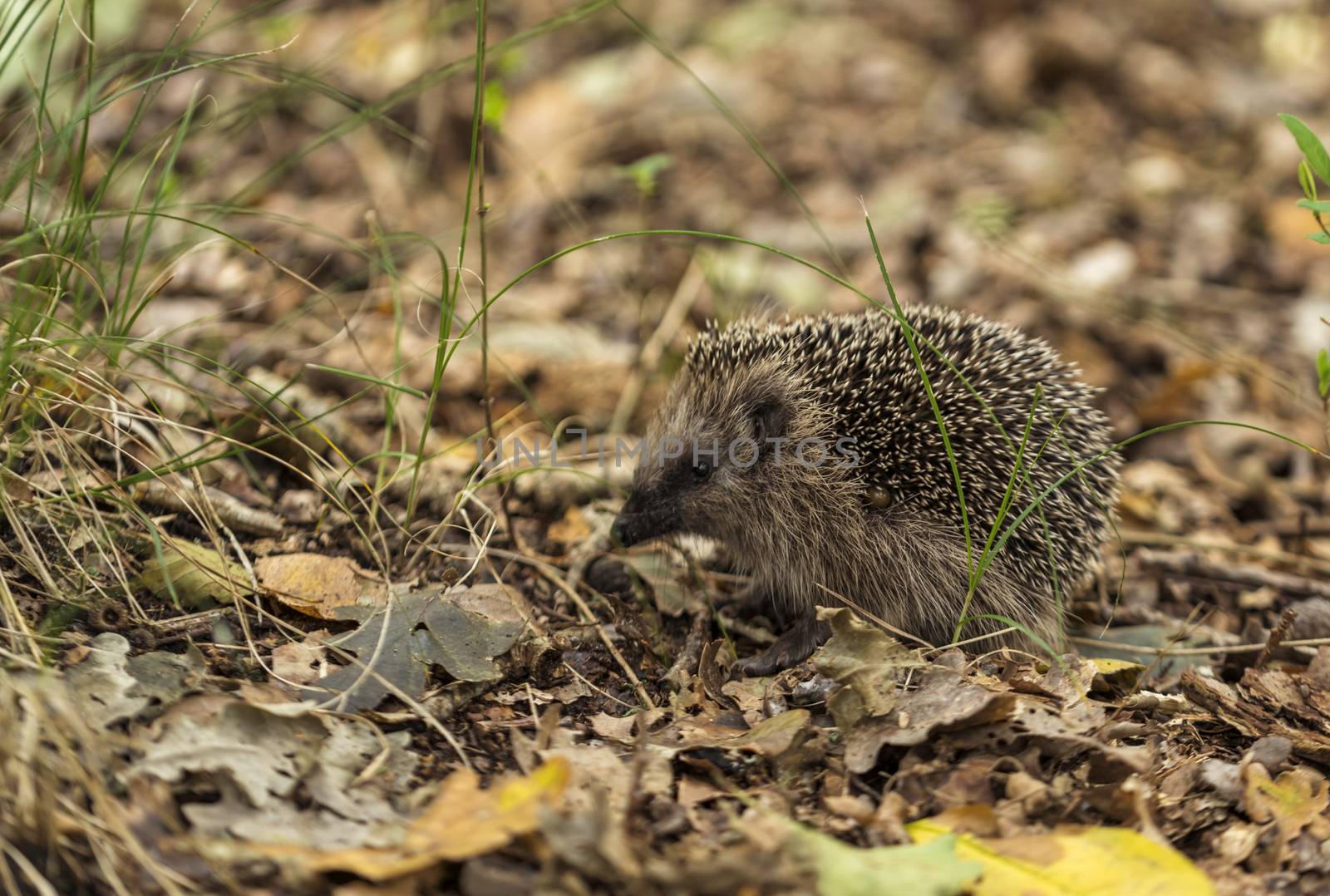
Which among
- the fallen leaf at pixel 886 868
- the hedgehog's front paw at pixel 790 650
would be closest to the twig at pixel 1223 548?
the hedgehog's front paw at pixel 790 650

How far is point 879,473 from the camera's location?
487 cm

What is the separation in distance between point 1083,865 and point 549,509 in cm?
323

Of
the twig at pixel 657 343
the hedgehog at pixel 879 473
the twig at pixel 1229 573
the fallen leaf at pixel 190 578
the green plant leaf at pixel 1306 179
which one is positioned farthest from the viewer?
the twig at pixel 657 343

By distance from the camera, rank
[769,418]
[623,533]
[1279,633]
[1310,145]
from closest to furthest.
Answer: [1310,145] → [1279,633] → [623,533] → [769,418]

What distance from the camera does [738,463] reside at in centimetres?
527

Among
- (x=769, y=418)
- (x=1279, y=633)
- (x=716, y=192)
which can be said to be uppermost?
(x=716, y=192)

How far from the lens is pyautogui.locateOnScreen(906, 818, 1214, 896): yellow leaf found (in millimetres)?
2990

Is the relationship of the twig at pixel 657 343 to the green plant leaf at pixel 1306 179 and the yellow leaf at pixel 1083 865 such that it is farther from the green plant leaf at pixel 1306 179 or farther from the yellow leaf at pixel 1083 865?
the yellow leaf at pixel 1083 865

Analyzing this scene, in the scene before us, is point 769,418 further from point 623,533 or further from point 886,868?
point 886,868

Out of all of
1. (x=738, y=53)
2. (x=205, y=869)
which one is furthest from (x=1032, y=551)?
(x=738, y=53)

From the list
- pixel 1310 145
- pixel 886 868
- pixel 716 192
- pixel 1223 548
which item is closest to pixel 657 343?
pixel 716 192

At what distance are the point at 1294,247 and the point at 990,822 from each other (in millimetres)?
7358

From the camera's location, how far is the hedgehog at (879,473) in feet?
15.4

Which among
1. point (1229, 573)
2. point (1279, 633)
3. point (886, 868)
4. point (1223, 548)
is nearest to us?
point (886, 868)
